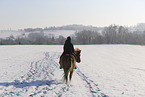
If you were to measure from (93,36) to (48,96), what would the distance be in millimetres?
103289

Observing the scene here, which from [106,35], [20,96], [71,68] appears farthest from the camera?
[106,35]

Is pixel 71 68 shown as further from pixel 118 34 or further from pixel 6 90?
pixel 118 34

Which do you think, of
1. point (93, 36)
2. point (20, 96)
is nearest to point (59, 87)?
point (20, 96)

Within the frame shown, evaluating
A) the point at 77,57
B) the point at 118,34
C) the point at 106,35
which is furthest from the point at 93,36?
the point at 77,57

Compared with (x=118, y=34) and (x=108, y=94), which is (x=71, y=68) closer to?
(x=108, y=94)

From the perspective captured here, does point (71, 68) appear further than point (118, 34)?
No

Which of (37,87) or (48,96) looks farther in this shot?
(37,87)

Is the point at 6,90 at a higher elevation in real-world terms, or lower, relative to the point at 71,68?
lower

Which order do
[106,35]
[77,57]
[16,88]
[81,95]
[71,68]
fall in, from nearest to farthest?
[81,95], [16,88], [71,68], [77,57], [106,35]

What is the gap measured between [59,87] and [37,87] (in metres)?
1.20

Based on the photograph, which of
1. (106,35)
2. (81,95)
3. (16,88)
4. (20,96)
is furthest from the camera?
(106,35)

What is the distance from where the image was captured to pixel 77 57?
9.13 meters

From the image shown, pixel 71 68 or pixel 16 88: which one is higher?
pixel 71 68

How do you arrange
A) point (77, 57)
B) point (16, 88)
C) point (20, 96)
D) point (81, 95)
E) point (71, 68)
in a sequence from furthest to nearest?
point (77, 57), point (71, 68), point (16, 88), point (81, 95), point (20, 96)
